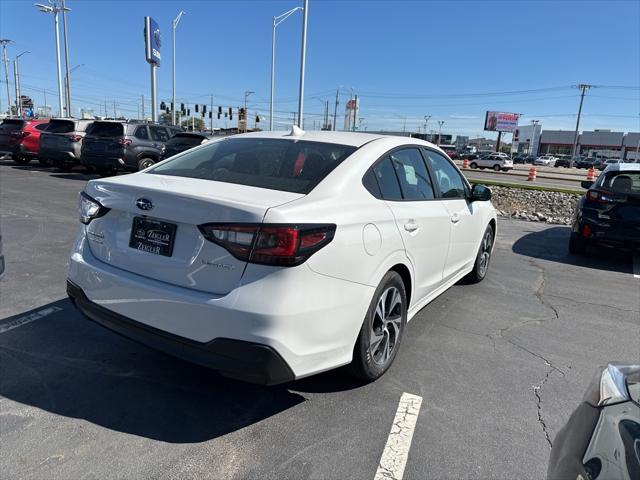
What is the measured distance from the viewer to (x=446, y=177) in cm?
455

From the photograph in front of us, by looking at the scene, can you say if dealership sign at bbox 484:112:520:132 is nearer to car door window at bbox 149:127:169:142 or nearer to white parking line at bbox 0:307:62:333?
car door window at bbox 149:127:169:142

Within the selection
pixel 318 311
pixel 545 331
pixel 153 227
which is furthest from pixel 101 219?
pixel 545 331

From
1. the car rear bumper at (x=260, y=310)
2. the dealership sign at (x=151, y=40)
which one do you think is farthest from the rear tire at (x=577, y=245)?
the dealership sign at (x=151, y=40)

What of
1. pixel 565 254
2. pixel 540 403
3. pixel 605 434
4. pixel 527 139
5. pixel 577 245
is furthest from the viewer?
pixel 527 139

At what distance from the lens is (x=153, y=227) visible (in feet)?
8.67

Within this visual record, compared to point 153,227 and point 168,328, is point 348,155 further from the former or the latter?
point 168,328

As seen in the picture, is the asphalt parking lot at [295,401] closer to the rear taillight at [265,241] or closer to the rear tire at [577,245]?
the rear taillight at [265,241]

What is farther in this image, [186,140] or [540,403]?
[186,140]

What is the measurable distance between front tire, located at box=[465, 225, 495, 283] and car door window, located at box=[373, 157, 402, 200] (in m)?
2.35

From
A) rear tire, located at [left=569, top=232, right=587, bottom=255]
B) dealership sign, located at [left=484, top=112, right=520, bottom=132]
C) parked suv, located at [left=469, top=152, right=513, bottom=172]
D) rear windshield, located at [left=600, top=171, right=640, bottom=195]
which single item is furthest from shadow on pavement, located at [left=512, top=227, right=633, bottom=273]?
dealership sign, located at [left=484, top=112, right=520, bottom=132]

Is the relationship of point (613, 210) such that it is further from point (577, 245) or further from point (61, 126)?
point (61, 126)

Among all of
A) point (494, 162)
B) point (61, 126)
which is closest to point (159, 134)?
point (61, 126)

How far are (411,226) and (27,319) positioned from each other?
321cm

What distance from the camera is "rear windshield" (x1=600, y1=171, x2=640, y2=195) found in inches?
275
